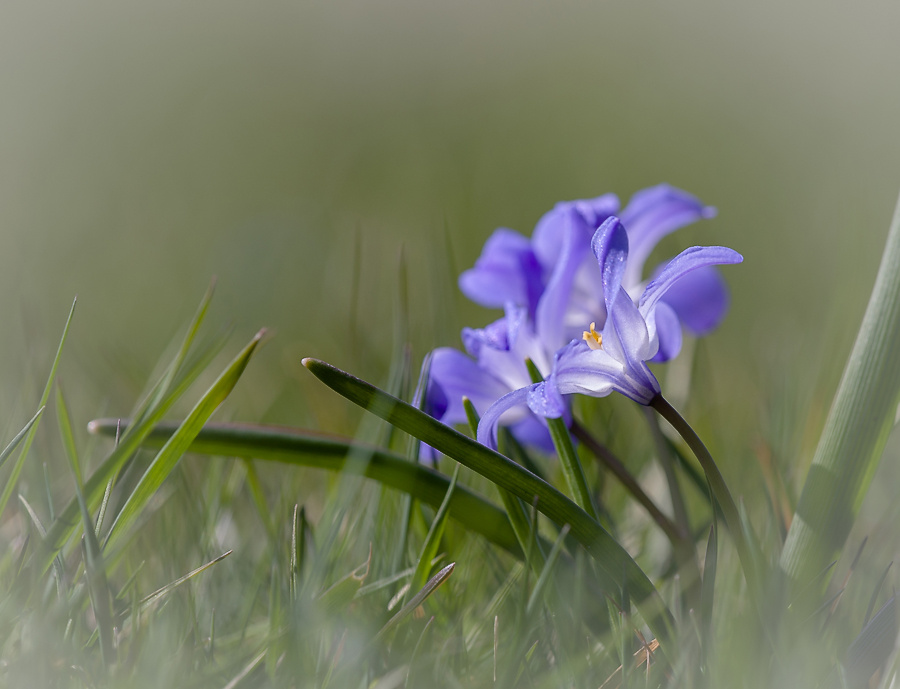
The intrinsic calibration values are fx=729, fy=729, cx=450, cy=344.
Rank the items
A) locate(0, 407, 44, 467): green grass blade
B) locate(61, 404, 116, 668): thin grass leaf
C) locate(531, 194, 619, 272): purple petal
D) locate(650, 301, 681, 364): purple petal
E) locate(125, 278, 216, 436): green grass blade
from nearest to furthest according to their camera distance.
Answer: locate(61, 404, 116, 668): thin grass leaf, locate(0, 407, 44, 467): green grass blade, locate(125, 278, 216, 436): green grass blade, locate(650, 301, 681, 364): purple petal, locate(531, 194, 619, 272): purple petal

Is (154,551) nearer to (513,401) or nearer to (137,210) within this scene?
(513,401)

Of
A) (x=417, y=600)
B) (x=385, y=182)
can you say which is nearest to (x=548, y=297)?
(x=417, y=600)

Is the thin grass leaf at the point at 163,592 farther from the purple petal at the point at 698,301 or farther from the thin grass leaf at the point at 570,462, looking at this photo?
the purple petal at the point at 698,301

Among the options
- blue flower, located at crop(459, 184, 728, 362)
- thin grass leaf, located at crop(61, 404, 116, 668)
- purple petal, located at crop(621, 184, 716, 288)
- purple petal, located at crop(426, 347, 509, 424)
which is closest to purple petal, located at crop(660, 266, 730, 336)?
blue flower, located at crop(459, 184, 728, 362)

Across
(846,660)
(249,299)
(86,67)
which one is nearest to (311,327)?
(249,299)

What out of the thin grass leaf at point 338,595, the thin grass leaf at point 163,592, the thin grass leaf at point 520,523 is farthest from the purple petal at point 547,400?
the thin grass leaf at point 163,592

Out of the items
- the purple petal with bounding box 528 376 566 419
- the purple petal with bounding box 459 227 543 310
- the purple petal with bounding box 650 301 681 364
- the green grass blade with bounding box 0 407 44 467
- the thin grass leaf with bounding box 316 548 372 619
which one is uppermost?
the purple petal with bounding box 459 227 543 310

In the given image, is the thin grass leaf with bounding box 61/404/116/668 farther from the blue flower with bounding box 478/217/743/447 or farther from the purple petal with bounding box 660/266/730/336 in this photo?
the purple petal with bounding box 660/266/730/336
